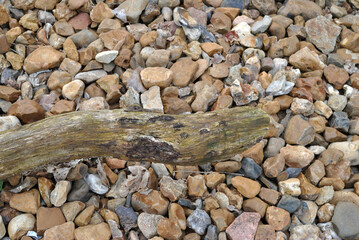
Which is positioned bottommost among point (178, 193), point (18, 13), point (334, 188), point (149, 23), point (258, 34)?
point (334, 188)

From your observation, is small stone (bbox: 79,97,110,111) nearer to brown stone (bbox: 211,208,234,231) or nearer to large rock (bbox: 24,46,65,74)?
large rock (bbox: 24,46,65,74)

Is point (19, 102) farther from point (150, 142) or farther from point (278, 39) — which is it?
point (278, 39)

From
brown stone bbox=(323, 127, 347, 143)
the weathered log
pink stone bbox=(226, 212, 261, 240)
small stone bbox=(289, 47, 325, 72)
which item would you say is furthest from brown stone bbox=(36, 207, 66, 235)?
small stone bbox=(289, 47, 325, 72)

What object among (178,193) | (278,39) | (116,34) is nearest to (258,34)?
(278,39)

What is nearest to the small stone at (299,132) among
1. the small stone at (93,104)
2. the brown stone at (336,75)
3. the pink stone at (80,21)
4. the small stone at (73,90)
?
the brown stone at (336,75)

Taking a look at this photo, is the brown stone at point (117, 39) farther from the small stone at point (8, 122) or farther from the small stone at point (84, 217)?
the small stone at point (84, 217)

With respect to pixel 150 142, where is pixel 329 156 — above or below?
below

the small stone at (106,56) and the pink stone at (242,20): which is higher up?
the small stone at (106,56)
